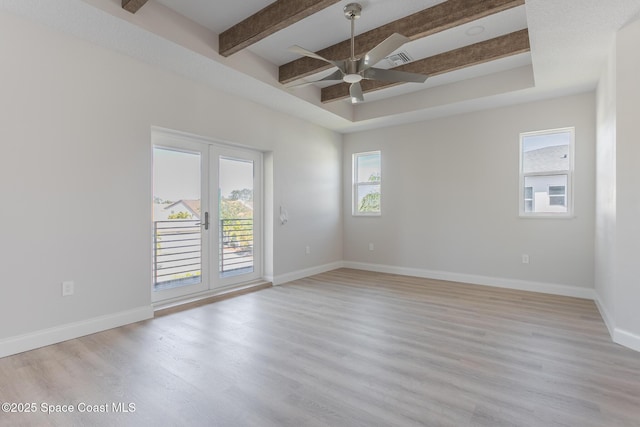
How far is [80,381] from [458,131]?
5.38 meters

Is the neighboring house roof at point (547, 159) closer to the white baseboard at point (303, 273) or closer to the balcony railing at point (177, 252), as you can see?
the white baseboard at point (303, 273)

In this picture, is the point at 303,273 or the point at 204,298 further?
the point at 303,273

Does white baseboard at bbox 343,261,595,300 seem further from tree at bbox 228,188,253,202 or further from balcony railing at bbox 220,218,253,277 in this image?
tree at bbox 228,188,253,202

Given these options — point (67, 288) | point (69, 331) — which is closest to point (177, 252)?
point (67, 288)

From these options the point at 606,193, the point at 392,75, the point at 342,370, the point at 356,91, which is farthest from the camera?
the point at 356,91

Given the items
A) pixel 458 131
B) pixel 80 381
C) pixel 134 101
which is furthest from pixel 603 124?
pixel 80 381

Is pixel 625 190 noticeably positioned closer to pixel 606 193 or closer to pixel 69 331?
pixel 606 193

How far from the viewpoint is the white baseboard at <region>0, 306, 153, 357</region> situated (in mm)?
2556

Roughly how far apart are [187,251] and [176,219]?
42cm

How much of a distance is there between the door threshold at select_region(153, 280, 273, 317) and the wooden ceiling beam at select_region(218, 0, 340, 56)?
2816mm

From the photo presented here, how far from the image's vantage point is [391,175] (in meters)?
5.84

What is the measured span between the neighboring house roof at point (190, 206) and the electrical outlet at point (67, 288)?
1.20 meters

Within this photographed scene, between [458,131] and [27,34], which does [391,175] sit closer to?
[458,131]

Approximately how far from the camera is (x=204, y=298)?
399cm
